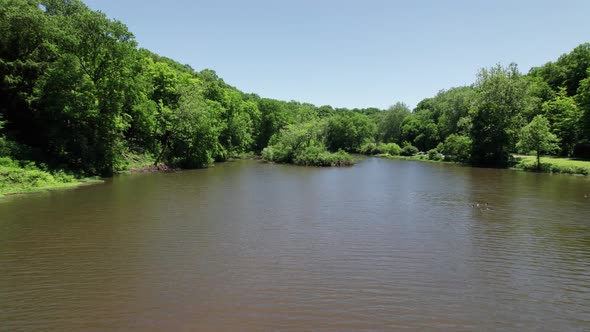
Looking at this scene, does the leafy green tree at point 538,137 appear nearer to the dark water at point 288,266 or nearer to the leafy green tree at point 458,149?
the leafy green tree at point 458,149

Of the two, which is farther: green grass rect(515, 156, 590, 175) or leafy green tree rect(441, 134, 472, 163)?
leafy green tree rect(441, 134, 472, 163)

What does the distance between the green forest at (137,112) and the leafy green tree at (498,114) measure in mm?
161

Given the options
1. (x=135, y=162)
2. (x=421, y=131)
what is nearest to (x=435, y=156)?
(x=421, y=131)

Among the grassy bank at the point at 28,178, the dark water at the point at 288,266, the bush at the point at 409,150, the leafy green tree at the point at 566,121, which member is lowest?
the dark water at the point at 288,266

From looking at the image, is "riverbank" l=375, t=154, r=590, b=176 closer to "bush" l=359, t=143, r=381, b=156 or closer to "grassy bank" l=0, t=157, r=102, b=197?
"bush" l=359, t=143, r=381, b=156

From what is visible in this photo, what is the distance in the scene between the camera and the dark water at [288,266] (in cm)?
797

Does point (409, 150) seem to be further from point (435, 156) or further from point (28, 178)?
point (28, 178)

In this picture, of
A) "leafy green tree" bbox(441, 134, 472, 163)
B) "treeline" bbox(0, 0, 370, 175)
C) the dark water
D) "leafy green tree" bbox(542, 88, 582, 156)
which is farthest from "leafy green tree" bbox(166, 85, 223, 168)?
"leafy green tree" bbox(542, 88, 582, 156)

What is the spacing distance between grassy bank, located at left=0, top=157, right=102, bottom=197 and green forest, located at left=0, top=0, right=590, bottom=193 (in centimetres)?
13

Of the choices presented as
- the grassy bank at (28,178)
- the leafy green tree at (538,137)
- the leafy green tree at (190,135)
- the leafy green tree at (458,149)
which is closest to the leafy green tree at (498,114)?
the leafy green tree at (458,149)

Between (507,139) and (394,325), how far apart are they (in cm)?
5841

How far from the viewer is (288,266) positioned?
1124cm

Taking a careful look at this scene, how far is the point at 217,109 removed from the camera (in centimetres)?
6034

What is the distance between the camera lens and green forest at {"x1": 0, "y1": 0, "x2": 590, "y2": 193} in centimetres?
3030
